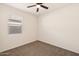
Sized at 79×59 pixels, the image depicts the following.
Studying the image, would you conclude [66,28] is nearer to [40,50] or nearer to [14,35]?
[40,50]

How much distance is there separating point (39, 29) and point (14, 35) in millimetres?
643

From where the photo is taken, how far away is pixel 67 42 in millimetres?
2711

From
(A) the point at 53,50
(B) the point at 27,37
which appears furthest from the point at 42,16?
(A) the point at 53,50

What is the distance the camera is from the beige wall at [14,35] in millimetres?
2180

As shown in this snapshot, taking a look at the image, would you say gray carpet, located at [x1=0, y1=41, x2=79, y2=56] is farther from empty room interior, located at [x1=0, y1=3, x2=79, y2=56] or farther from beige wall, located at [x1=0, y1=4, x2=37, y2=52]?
beige wall, located at [x1=0, y1=4, x2=37, y2=52]

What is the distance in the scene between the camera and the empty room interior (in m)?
2.06

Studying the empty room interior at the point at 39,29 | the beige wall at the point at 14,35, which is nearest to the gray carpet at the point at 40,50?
the empty room interior at the point at 39,29

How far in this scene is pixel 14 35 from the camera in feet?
6.82

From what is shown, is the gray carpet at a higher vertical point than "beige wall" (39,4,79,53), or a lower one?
lower

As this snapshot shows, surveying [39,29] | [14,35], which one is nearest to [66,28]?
[39,29]

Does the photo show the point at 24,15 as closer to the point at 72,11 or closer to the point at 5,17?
the point at 5,17

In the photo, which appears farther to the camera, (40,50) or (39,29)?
(40,50)

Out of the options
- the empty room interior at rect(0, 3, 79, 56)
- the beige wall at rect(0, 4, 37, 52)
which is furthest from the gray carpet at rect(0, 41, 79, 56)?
the beige wall at rect(0, 4, 37, 52)

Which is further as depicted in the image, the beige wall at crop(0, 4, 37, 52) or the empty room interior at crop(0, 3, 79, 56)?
the beige wall at crop(0, 4, 37, 52)
